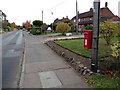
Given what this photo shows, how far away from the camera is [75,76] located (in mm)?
4840

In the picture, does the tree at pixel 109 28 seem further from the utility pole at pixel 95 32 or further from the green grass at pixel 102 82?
the green grass at pixel 102 82

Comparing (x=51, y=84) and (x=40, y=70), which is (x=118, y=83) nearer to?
(x=51, y=84)

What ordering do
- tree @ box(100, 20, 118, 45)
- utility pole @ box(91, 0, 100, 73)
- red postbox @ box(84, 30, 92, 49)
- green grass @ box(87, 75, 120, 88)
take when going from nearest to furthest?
1. green grass @ box(87, 75, 120, 88)
2. utility pole @ box(91, 0, 100, 73)
3. red postbox @ box(84, 30, 92, 49)
4. tree @ box(100, 20, 118, 45)

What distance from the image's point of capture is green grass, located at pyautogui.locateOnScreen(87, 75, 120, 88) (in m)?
3.81

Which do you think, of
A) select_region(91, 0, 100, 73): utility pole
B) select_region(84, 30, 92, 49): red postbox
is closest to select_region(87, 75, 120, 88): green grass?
select_region(91, 0, 100, 73): utility pole

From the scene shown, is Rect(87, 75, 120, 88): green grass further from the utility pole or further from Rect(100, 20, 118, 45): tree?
Rect(100, 20, 118, 45): tree

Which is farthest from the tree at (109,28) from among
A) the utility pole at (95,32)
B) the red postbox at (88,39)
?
the utility pole at (95,32)

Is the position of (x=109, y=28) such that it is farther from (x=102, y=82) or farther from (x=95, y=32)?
(x=102, y=82)

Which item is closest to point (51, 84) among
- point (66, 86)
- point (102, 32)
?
point (66, 86)

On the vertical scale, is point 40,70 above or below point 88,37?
below

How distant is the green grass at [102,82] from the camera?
12.5 ft

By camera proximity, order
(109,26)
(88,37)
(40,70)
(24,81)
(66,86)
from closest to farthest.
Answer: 1. (66,86)
2. (24,81)
3. (88,37)
4. (40,70)
5. (109,26)

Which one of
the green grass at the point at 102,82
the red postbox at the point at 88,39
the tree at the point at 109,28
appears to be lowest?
the green grass at the point at 102,82

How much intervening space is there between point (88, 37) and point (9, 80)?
150 inches
